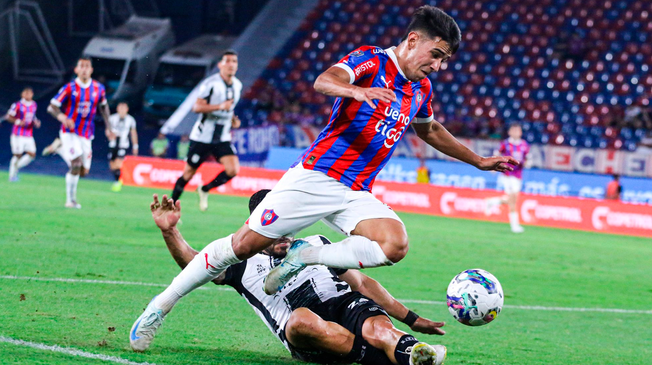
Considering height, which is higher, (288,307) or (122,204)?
(288,307)

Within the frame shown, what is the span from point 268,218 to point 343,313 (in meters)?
0.65

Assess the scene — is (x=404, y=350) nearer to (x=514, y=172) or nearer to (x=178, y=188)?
(x=178, y=188)

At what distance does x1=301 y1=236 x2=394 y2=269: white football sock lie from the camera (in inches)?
171

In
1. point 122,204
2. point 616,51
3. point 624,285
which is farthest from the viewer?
point 616,51

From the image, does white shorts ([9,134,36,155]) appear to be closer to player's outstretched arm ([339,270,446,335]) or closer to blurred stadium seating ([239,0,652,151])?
blurred stadium seating ([239,0,652,151])

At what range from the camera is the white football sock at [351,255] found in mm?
4355

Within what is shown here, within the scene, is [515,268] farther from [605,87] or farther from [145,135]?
[145,135]

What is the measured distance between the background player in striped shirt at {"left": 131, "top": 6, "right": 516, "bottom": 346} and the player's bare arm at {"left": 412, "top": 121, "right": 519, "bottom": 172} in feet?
1.86

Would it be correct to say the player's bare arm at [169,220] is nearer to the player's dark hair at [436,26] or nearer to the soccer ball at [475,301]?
the soccer ball at [475,301]

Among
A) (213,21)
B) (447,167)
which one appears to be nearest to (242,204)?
(447,167)

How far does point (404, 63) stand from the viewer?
183 inches

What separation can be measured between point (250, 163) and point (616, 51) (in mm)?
12011

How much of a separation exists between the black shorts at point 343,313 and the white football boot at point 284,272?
0.28 metres

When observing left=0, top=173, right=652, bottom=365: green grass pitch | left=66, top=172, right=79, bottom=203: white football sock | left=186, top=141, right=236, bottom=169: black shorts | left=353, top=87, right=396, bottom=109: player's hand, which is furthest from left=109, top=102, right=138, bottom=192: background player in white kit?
left=353, top=87, right=396, bottom=109: player's hand
